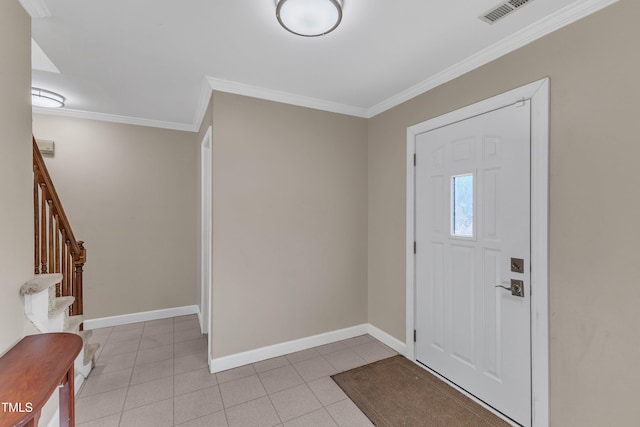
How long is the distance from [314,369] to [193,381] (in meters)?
1.03

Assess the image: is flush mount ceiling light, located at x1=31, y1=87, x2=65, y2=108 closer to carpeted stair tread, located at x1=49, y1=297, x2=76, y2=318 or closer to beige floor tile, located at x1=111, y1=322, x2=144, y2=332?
carpeted stair tread, located at x1=49, y1=297, x2=76, y2=318

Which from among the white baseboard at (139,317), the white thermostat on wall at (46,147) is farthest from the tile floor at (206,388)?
the white thermostat on wall at (46,147)

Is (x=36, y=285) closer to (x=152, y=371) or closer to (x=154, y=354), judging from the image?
(x=152, y=371)

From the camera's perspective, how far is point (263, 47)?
203 cm

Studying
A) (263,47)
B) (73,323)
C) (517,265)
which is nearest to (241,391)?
(73,323)

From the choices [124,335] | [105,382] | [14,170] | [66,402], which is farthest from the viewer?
[124,335]

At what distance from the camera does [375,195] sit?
10.6 feet

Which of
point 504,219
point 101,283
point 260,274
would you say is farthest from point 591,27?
point 101,283

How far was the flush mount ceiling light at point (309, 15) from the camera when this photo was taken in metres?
1.49

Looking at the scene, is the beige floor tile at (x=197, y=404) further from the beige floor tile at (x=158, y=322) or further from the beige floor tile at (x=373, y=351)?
the beige floor tile at (x=158, y=322)

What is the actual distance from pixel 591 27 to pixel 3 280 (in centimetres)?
331

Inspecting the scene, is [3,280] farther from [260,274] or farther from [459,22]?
[459,22]

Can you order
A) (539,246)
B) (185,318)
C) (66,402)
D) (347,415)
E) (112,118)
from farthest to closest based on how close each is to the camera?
(185,318)
(112,118)
(347,415)
(539,246)
(66,402)

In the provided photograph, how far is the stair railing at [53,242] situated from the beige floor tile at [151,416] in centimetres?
109
